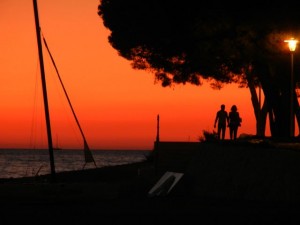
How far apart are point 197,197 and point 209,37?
9.34 metres

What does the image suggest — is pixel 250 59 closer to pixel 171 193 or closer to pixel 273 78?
pixel 273 78

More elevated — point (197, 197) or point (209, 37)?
point (209, 37)

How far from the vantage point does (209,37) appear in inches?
1340

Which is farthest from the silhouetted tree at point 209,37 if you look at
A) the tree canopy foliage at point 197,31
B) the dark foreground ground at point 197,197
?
the dark foreground ground at point 197,197

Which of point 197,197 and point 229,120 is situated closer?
point 197,197

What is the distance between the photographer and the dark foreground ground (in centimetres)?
1820

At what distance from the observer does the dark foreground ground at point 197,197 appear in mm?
18203

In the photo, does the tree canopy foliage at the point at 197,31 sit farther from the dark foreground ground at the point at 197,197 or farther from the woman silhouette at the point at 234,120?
the dark foreground ground at the point at 197,197

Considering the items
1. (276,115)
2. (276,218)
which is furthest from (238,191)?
(276,115)

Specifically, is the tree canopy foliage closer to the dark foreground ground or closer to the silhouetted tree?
the silhouetted tree

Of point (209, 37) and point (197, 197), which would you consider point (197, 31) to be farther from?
point (197, 197)

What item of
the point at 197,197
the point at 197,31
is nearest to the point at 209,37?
the point at 197,31

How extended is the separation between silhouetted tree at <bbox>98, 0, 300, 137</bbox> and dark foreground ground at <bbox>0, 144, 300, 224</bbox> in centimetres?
569

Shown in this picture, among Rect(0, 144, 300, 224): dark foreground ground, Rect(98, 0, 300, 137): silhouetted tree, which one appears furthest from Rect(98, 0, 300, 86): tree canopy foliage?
Rect(0, 144, 300, 224): dark foreground ground
